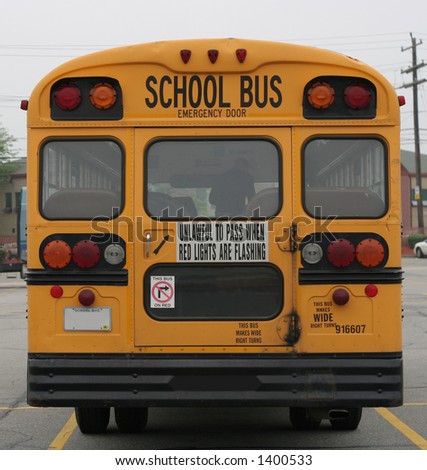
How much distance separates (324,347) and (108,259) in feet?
4.81

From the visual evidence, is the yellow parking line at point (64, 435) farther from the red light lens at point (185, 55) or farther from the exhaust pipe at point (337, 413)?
the red light lens at point (185, 55)

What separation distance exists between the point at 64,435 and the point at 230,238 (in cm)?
235

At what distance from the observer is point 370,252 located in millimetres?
5828

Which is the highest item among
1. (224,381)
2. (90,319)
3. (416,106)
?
(416,106)

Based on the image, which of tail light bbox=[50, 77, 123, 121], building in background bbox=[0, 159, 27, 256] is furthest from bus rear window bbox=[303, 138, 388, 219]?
building in background bbox=[0, 159, 27, 256]

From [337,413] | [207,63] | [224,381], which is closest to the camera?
[224,381]

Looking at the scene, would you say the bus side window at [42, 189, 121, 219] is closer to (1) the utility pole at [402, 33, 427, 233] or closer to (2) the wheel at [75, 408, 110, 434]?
(2) the wheel at [75, 408, 110, 434]

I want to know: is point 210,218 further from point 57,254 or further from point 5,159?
point 5,159

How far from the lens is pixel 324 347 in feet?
19.0

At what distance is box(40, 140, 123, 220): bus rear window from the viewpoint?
5.89m

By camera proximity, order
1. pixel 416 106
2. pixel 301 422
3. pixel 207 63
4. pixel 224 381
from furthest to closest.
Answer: pixel 416 106
pixel 301 422
pixel 207 63
pixel 224 381

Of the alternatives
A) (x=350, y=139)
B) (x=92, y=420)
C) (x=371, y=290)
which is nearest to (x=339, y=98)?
(x=350, y=139)

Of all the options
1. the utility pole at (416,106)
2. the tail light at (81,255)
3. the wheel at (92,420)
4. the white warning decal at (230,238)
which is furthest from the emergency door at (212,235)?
the utility pole at (416,106)

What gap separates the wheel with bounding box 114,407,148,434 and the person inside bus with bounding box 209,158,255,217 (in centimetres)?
203
